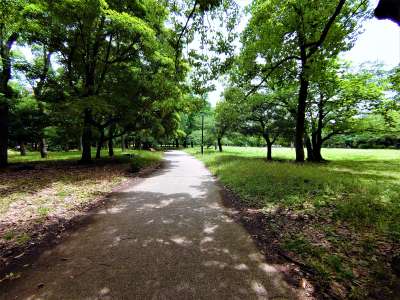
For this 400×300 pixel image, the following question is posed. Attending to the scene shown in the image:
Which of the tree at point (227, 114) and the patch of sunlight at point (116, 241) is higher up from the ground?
the tree at point (227, 114)

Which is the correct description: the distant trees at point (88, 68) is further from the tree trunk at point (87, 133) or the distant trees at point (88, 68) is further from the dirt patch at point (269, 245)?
the dirt patch at point (269, 245)

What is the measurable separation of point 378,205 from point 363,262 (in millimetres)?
2798

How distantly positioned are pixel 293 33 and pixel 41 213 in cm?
1312

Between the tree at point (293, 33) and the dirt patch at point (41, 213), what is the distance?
28.1 ft

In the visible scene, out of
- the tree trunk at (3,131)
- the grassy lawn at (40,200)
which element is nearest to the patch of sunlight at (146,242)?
the grassy lawn at (40,200)

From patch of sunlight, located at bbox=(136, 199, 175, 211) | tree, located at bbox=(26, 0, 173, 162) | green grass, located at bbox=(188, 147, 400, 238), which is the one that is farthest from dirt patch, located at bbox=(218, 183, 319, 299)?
tree, located at bbox=(26, 0, 173, 162)

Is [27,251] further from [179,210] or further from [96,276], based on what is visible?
[179,210]

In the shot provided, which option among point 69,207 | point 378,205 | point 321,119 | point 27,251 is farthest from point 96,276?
point 321,119

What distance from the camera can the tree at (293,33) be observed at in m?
8.20

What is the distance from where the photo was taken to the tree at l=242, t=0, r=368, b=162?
8.20 m

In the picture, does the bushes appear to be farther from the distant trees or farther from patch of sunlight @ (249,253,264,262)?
patch of sunlight @ (249,253,264,262)

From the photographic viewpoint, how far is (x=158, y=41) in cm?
1171

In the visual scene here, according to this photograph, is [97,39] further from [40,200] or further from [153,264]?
[153,264]

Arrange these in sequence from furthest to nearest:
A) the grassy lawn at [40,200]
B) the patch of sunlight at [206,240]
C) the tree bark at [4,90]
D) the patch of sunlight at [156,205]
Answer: the tree bark at [4,90] → the patch of sunlight at [156,205] → the grassy lawn at [40,200] → the patch of sunlight at [206,240]
